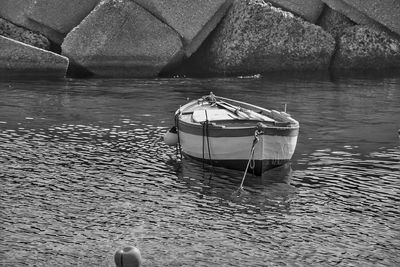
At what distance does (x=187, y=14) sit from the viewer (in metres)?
38.8

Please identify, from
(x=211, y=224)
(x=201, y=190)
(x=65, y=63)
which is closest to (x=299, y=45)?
(x=65, y=63)

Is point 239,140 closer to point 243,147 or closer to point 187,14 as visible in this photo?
point 243,147

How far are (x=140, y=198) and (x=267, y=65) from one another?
23.0m

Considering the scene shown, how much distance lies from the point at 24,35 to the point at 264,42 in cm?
1206

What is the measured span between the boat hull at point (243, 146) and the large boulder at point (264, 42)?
61.1ft

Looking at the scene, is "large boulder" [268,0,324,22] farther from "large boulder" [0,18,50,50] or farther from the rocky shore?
"large boulder" [0,18,50,50]

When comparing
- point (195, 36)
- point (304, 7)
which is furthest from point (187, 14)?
point (304, 7)

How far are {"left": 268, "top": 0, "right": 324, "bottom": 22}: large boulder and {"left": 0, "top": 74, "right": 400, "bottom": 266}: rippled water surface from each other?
10684 mm

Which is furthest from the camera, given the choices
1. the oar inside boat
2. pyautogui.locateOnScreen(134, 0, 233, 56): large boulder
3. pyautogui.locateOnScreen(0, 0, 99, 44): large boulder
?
pyautogui.locateOnScreen(0, 0, 99, 44): large boulder

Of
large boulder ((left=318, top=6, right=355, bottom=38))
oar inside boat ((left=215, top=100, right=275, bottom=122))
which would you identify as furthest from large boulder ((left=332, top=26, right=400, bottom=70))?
oar inside boat ((left=215, top=100, right=275, bottom=122))

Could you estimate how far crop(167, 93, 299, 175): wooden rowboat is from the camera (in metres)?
20.5

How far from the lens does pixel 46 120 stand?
28250 mm

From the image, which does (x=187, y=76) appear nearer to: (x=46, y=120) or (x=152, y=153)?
(x=46, y=120)

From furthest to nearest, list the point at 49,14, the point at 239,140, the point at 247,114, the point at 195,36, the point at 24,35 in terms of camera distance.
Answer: the point at 24,35, the point at 49,14, the point at 195,36, the point at 247,114, the point at 239,140
